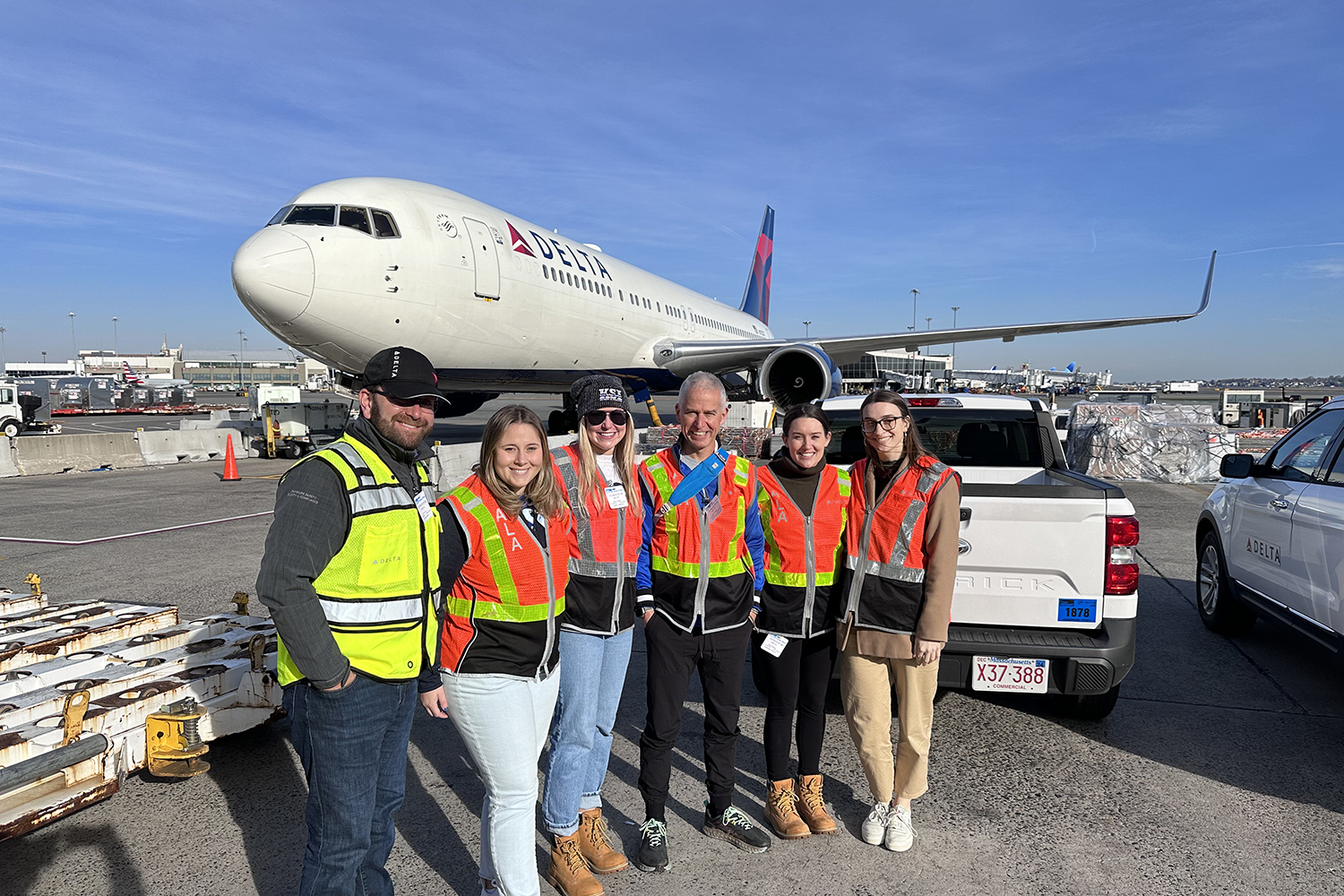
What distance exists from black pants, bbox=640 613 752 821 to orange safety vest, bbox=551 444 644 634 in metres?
0.23

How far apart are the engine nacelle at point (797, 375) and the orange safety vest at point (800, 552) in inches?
454

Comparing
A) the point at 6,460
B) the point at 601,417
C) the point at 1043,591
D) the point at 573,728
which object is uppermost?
the point at 601,417

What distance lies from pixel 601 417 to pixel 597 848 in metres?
1.66

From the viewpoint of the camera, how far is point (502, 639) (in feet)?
8.04

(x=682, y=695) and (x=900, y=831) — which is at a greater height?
(x=682, y=695)

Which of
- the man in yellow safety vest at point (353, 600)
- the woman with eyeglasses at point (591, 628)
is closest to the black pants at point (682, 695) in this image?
the woman with eyeglasses at point (591, 628)

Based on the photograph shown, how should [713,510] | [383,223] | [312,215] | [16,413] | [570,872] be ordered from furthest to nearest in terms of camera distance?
[16,413] < [383,223] < [312,215] < [713,510] < [570,872]

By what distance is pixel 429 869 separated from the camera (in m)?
2.96

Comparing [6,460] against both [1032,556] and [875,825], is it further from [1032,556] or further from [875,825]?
[1032,556]

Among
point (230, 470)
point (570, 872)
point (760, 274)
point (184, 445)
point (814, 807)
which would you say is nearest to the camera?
point (570, 872)

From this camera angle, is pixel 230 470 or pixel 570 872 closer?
pixel 570 872

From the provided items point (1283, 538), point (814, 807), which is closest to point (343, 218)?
point (814, 807)

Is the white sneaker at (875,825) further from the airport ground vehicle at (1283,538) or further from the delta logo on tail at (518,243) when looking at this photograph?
the delta logo on tail at (518,243)

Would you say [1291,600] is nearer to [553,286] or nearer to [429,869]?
[429,869]
